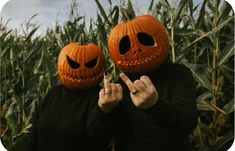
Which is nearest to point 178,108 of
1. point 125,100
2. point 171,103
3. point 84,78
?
point 171,103

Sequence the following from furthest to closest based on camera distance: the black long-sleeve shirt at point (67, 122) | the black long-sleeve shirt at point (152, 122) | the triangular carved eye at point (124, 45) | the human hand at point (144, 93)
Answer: the black long-sleeve shirt at point (67, 122)
the triangular carved eye at point (124, 45)
the black long-sleeve shirt at point (152, 122)
the human hand at point (144, 93)

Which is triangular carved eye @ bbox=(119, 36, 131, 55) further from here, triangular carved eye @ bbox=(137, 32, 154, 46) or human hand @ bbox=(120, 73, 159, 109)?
human hand @ bbox=(120, 73, 159, 109)

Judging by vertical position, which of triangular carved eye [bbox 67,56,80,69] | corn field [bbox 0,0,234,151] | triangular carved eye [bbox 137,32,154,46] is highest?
triangular carved eye [bbox 137,32,154,46]

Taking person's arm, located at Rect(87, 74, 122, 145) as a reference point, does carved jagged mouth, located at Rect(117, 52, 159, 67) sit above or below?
above

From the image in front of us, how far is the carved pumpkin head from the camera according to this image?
158cm

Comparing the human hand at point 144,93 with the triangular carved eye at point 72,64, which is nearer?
the human hand at point 144,93

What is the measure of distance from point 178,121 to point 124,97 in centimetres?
24

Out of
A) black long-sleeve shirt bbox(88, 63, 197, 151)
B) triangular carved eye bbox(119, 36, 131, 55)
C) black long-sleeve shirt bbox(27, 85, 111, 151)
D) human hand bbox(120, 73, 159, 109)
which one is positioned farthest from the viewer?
black long-sleeve shirt bbox(27, 85, 111, 151)

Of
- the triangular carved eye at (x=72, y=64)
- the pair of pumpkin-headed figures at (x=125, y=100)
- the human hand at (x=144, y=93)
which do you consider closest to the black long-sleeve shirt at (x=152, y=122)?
the pair of pumpkin-headed figures at (x=125, y=100)

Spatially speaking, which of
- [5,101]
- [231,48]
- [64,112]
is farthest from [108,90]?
[5,101]

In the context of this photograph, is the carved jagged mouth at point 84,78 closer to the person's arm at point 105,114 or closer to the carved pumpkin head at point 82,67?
the carved pumpkin head at point 82,67

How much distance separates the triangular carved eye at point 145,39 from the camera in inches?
54.8

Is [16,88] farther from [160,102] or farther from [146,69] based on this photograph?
[160,102]

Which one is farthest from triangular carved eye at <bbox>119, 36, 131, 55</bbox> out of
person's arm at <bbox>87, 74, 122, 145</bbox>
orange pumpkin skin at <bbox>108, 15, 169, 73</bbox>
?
person's arm at <bbox>87, 74, 122, 145</bbox>
